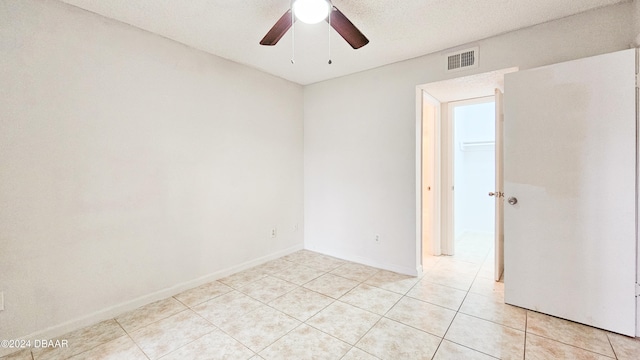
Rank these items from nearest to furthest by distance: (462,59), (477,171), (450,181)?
(462,59) < (450,181) < (477,171)

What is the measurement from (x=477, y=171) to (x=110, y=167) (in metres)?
5.65

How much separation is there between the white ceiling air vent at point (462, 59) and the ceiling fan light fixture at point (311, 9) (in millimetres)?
1708

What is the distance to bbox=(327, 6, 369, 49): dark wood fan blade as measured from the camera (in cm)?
173

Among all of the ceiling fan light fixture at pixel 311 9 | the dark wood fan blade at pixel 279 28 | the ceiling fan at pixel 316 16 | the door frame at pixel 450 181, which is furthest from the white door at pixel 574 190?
the dark wood fan blade at pixel 279 28

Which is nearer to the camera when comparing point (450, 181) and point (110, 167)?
point (110, 167)

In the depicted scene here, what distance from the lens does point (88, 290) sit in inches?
85.6

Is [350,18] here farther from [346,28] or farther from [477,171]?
[477,171]

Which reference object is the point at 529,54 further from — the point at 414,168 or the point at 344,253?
the point at 344,253

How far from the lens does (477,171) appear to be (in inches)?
205

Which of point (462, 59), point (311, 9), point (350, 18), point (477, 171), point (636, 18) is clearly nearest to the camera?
point (311, 9)

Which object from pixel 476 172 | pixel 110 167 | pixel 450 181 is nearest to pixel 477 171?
pixel 476 172

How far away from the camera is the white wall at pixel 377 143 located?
2396 mm

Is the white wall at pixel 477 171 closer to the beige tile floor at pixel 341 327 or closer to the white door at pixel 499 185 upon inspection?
the white door at pixel 499 185

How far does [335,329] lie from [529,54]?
115 inches
